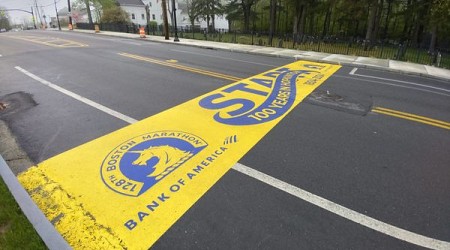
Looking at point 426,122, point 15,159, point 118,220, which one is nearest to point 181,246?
point 118,220

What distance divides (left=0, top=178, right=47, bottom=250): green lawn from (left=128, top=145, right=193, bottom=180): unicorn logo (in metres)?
1.50

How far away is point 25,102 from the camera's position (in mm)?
7316

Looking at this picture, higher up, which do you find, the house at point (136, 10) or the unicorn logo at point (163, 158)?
the house at point (136, 10)

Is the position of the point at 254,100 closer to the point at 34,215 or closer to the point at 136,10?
the point at 34,215

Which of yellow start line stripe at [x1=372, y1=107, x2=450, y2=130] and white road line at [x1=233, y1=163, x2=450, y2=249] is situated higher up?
yellow start line stripe at [x1=372, y1=107, x2=450, y2=130]

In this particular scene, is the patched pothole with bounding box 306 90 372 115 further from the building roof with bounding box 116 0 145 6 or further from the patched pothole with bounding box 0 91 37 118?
the building roof with bounding box 116 0 145 6

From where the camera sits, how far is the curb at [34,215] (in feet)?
9.21

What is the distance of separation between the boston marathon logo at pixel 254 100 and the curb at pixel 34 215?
11.8ft

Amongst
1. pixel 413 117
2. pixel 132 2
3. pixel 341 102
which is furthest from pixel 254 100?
pixel 132 2

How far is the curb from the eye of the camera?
2.81m

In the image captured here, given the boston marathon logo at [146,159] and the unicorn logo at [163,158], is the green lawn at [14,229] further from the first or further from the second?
the unicorn logo at [163,158]

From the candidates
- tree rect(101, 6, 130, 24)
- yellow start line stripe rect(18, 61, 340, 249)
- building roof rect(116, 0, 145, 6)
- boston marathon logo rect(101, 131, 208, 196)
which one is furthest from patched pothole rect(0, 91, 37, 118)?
building roof rect(116, 0, 145, 6)

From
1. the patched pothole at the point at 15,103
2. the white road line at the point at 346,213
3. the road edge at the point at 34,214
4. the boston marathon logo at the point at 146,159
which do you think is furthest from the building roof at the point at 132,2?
the white road line at the point at 346,213

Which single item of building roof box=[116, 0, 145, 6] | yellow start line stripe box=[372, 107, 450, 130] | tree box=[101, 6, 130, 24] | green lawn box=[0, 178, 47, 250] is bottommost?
green lawn box=[0, 178, 47, 250]
